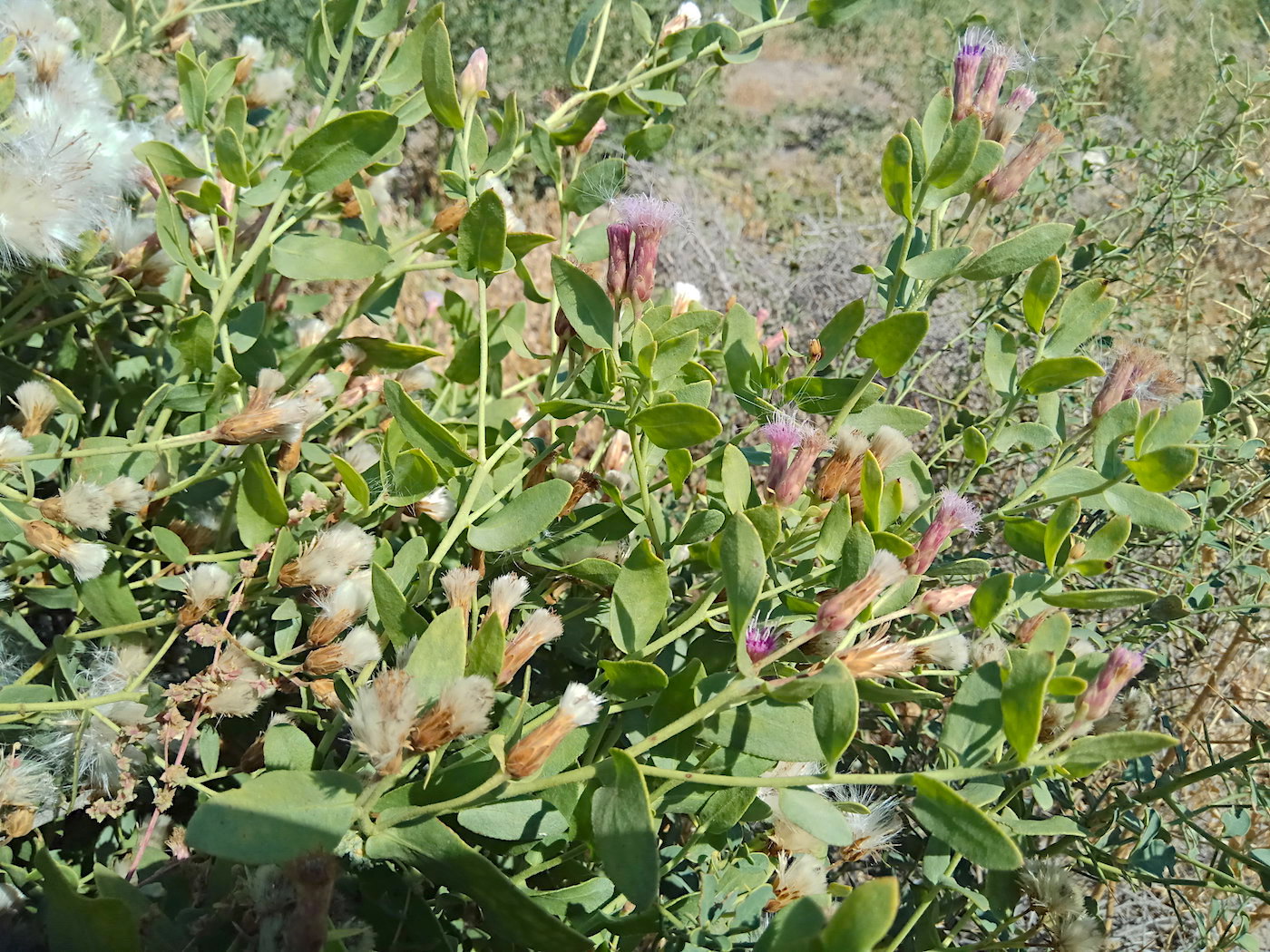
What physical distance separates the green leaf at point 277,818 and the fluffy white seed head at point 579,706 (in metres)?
0.18

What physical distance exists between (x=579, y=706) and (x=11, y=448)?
2.27ft

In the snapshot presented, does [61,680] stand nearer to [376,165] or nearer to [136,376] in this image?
[136,376]

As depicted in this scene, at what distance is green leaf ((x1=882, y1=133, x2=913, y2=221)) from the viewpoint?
0.85 metres

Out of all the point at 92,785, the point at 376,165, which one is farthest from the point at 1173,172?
the point at 92,785

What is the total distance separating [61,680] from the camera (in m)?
1.08

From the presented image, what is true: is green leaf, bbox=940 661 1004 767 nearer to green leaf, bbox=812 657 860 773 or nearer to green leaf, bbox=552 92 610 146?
green leaf, bbox=812 657 860 773

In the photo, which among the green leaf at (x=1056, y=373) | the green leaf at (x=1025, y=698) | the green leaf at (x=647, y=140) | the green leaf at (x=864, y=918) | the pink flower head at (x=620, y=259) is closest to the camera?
the green leaf at (x=864, y=918)

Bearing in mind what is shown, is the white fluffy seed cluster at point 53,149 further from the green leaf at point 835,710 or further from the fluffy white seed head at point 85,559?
the green leaf at point 835,710

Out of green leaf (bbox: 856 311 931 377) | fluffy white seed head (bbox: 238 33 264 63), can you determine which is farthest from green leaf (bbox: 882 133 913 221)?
fluffy white seed head (bbox: 238 33 264 63)

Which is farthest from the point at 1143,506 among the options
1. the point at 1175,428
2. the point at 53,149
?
the point at 53,149

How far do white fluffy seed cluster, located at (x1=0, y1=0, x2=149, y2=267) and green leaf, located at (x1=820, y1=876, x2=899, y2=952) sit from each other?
3.66ft

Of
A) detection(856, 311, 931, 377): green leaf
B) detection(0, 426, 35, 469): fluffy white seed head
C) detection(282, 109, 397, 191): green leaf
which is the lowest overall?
detection(0, 426, 35, 469): fluffy white seed head

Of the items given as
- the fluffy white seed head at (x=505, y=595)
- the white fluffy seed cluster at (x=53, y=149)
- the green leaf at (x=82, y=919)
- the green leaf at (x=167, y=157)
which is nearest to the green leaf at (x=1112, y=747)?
the fluffy white seed head at (x=505, y=595)

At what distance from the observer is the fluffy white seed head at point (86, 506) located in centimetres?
98
